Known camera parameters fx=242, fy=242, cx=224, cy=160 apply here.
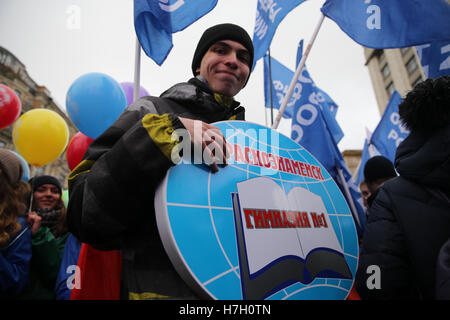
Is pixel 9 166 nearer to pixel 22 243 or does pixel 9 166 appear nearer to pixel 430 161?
pixel 22 243

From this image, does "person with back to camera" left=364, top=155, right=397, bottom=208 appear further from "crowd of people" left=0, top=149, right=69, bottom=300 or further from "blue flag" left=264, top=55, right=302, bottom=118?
"crowd of people" left=0, top=149, right=69, bottom=300

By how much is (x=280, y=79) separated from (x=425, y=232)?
11.8ft

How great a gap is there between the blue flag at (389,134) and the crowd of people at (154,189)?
11.1ft

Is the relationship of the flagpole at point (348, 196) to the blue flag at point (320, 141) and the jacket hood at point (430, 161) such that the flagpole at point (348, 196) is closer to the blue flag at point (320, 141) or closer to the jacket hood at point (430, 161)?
the blue flag at point (320, 141)

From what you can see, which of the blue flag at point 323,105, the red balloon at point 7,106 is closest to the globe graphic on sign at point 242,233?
the blue flag at point 323,105

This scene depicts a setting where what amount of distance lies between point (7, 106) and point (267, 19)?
3.87 m

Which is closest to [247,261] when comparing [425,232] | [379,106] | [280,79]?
[425,232]

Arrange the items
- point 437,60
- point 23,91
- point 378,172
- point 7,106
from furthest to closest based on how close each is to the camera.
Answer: point 23,91 → point 7,106 → point 378,172 → point 437,60

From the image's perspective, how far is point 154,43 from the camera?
5.38 feet

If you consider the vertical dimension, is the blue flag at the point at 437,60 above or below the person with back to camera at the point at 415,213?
above

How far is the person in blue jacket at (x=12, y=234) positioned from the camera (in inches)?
56.3

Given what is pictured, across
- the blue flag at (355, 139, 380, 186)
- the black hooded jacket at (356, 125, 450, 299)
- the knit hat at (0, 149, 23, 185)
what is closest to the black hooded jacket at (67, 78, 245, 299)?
the black hooded jacket at (356, 125, 450, 299)

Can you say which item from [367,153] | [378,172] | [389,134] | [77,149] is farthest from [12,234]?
[367,153]

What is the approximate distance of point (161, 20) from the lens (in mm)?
1630
